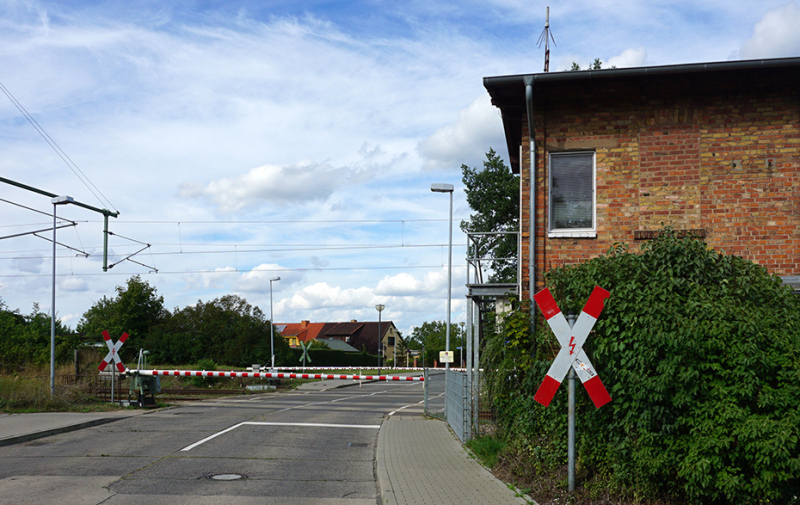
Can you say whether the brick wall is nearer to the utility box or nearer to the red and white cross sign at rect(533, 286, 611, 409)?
the red and white cross sign at rect(533, 286, 611, 409)

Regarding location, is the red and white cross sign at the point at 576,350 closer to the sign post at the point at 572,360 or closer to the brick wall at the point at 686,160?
the sign post at the point at 572,360

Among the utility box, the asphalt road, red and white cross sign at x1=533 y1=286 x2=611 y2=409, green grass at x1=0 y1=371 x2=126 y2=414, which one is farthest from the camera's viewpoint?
the utility box

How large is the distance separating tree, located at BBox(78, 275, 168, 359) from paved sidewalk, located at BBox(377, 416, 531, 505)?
46.8 metres

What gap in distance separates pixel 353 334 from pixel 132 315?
68.6m

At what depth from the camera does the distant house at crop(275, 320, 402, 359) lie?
122312mm

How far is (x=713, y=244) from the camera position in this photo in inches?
413

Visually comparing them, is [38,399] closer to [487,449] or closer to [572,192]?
[487,449]

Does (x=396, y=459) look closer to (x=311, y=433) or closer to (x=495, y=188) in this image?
(x=311, y=433)

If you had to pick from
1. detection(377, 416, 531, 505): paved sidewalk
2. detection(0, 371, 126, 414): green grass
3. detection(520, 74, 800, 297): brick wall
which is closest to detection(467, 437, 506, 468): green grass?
detection(377, 416, 531, 505): paved sidewalk

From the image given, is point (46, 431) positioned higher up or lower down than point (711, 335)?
lower down

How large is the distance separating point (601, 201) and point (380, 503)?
5670mm

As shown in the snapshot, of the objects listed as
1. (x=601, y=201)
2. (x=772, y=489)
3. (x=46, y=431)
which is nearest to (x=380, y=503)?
(x=772, y=489)

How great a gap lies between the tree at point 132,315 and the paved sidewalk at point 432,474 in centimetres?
4678

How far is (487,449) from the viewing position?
34.6 ft
